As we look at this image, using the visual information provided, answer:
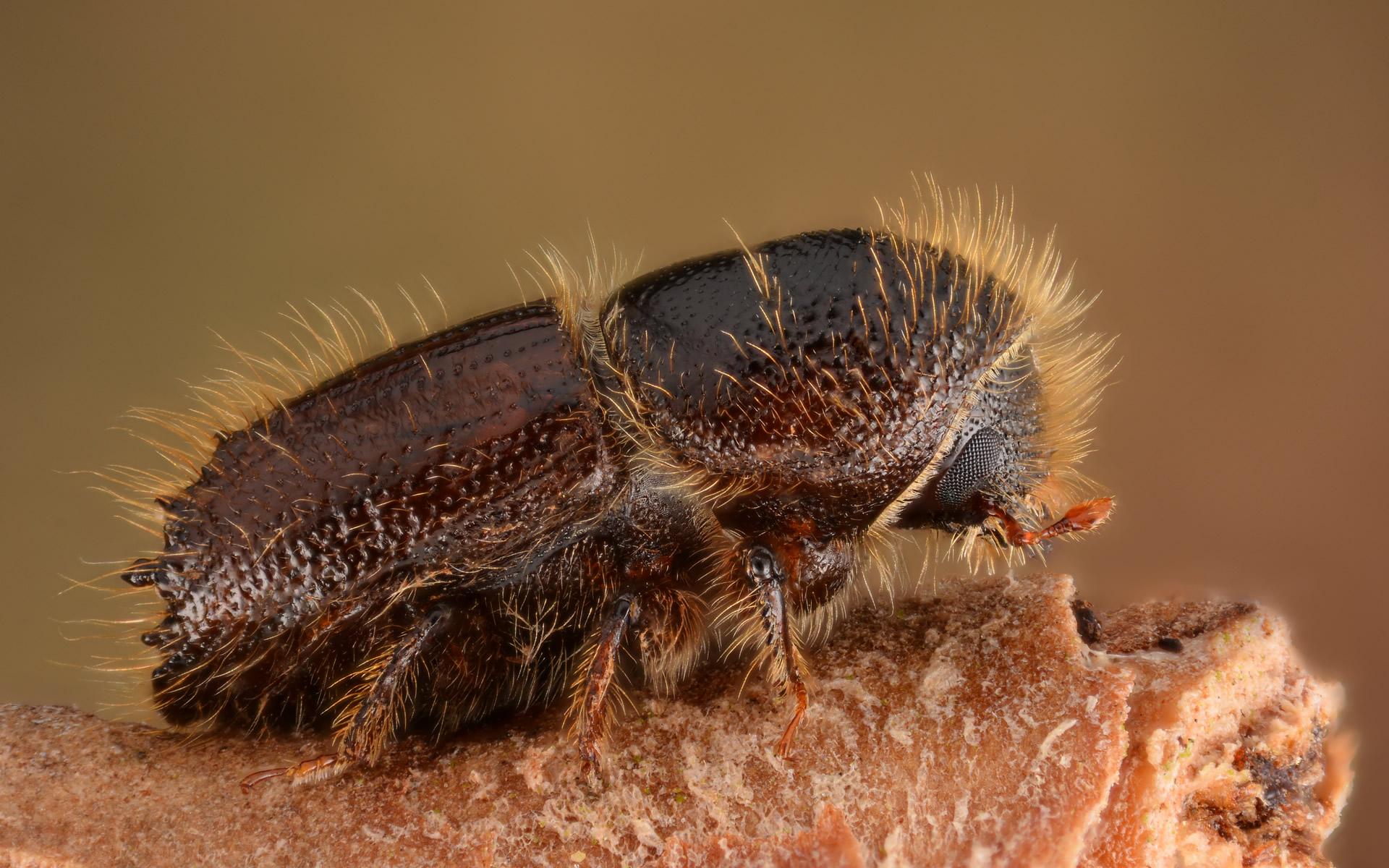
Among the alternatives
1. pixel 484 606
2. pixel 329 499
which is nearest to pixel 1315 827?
pixel 484 606

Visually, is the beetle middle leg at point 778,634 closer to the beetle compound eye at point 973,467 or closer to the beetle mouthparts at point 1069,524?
the beetle compound eye at point 973,467

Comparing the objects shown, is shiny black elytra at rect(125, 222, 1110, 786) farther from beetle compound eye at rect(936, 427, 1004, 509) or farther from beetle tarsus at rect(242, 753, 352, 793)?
beetle tarsus at rect(242, 753, 352, 793)

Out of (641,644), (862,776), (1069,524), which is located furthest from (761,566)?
(1069,524)

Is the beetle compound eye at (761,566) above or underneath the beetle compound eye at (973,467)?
underneath

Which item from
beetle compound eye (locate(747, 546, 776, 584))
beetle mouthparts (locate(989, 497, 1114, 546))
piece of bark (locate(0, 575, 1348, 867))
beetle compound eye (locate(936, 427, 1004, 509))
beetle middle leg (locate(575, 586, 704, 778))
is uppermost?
beetle compound eye (locate(936, 427, 1004, 509))

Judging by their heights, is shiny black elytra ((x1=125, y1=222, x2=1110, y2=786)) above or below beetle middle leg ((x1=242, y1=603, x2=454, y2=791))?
above

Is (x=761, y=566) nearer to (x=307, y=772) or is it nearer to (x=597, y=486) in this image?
(x=597, y=486)

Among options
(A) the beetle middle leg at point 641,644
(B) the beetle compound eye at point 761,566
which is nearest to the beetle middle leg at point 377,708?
(A) the beetle middle leg at point 641,644

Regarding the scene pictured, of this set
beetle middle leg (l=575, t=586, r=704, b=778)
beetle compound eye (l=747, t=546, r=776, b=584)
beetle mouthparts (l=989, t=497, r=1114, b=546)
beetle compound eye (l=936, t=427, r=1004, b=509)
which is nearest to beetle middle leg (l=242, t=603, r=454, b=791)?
beetle middle leg (l=575, t=586, r=704, b=778)
